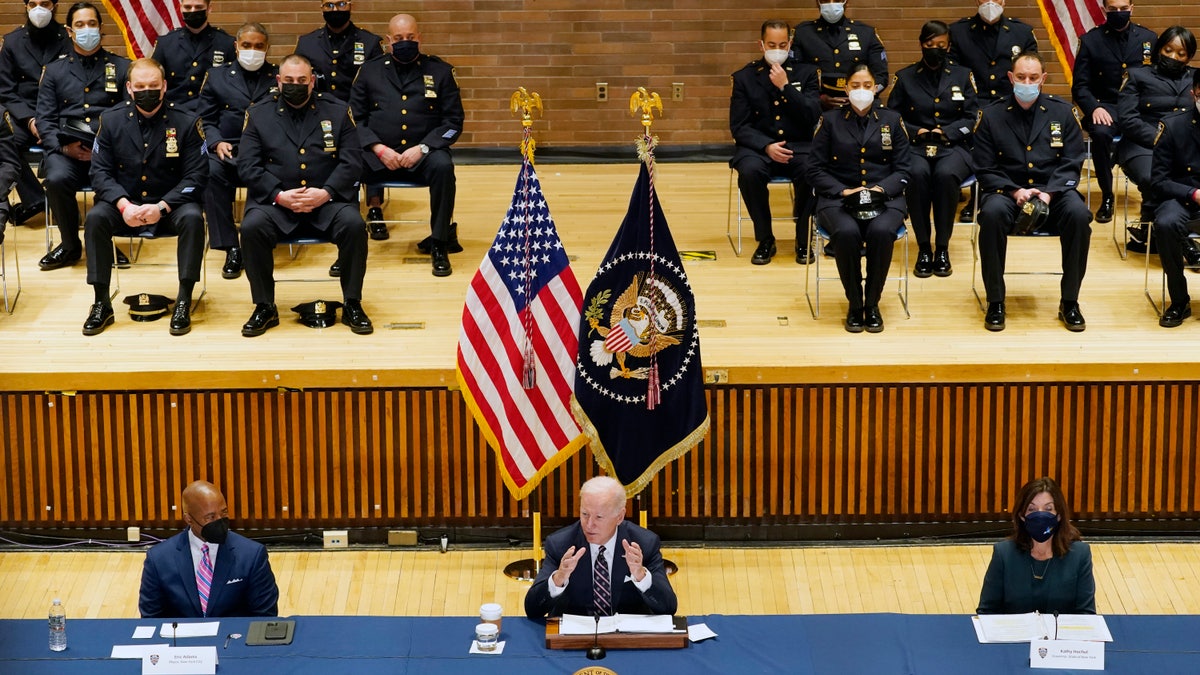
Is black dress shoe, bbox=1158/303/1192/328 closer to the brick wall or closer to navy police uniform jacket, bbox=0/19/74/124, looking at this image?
the brick wall

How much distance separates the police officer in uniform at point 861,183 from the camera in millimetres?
10547

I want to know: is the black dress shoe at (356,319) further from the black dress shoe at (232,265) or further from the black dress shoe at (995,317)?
the black dress shoe at (995,317)

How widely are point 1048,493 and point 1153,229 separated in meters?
4.54

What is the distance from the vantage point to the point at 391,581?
9438 millimetres

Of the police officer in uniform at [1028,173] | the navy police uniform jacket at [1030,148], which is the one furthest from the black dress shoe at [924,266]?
the navy police uniform jacket at [1030,148]

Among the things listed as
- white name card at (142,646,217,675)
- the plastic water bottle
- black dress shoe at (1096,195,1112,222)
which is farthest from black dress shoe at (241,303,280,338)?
black dress shoe at (1096,195,1112,222)

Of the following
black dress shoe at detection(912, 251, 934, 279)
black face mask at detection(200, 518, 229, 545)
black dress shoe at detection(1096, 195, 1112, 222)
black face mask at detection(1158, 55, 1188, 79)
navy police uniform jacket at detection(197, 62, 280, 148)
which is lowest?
black face mask at detection(200, 518, 229, 545)

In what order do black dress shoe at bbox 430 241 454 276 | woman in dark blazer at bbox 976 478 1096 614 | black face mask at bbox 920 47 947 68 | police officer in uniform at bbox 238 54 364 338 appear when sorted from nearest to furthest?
woman in dark blazer at bbox 976 478 1096 614, police officer in uniform at bbox 238 54 364 338, black dress shoe at bbox 430 241 454 276, black face mask at bbox 920 47 947 68

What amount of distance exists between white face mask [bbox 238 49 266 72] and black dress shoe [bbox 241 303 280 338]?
2098mm

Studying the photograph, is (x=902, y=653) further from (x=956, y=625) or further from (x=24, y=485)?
(x=24, y=485)

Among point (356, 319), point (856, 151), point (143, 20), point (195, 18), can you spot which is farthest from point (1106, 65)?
point (143, 20)

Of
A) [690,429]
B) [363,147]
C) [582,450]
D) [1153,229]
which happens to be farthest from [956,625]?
[363,147]

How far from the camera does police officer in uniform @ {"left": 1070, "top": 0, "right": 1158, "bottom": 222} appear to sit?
12.4 metres

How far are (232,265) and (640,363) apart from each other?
3606mm
